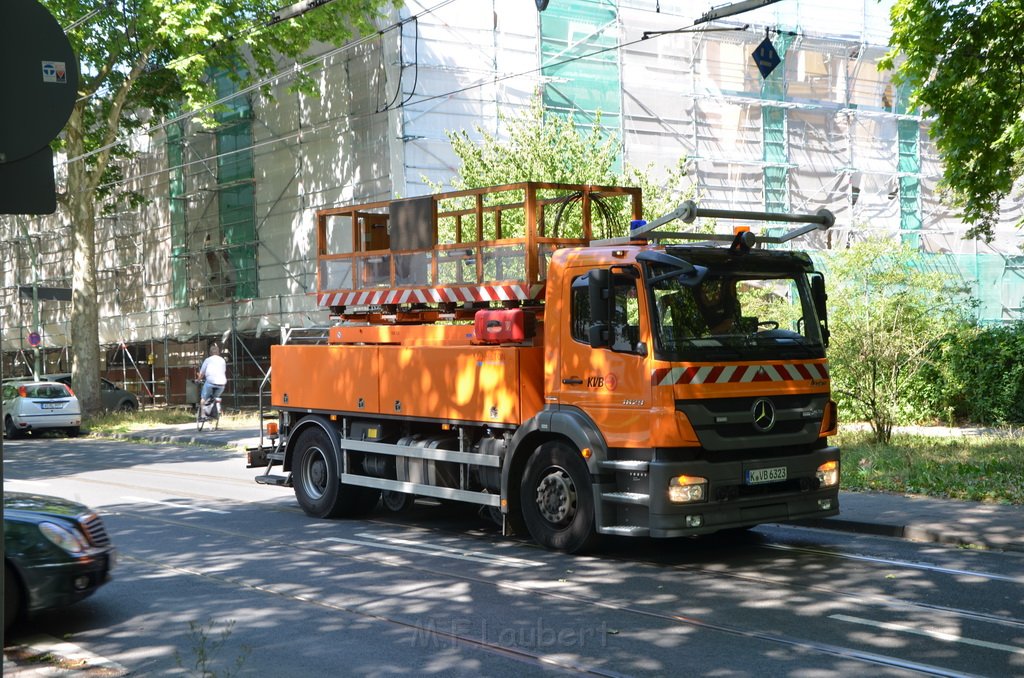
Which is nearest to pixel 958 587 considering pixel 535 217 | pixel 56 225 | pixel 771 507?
pixel 771 507

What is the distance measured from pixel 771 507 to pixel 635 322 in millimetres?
1853

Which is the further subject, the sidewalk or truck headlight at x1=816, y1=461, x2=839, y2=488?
the sidewalk

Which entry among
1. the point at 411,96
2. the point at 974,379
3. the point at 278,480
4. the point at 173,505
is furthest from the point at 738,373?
the point at 411,96

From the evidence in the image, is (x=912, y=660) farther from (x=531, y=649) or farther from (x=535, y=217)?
(x=535, y=217)

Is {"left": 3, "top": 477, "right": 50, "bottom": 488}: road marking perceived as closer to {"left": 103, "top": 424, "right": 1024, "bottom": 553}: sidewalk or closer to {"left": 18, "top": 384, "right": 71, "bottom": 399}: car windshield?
{"left": 103, "top": 424, "right": 1024, "bottom": 553}: sidewalk

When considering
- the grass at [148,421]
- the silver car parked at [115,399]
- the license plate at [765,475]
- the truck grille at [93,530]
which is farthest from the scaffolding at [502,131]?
the truck grille at [93,530]

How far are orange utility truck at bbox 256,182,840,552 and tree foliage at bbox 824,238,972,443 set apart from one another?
5.64 m

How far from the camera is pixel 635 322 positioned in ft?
28.6

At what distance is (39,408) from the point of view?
26.6m

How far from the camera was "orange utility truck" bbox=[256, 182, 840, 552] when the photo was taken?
855cm

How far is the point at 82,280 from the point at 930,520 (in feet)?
83.3

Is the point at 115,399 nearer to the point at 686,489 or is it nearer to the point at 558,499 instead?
the point at 558,499

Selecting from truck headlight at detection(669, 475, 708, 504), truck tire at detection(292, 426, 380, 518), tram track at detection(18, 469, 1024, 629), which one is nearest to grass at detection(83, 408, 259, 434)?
truck tire at detection(292, 426, 380, 518)

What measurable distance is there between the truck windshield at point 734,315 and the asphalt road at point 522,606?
1.73m
